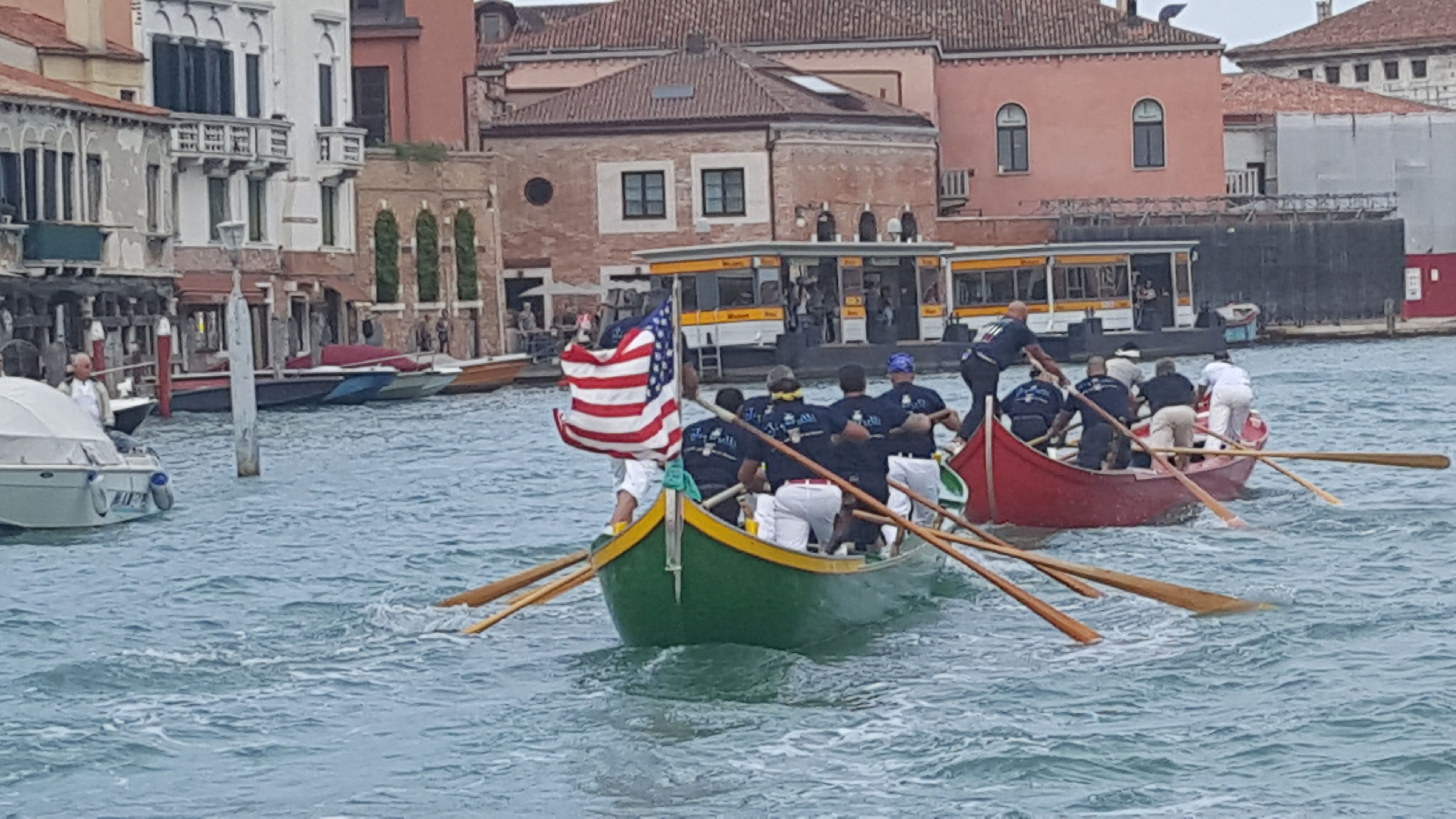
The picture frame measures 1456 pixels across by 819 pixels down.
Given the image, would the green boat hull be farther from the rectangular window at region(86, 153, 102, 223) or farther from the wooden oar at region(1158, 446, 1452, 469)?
the rectangular window at region(86, 153, 102, 223)

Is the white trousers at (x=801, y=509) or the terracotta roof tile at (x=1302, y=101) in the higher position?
the terracotta roof tile at (x=1302, y=101)

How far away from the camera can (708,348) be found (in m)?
48.2

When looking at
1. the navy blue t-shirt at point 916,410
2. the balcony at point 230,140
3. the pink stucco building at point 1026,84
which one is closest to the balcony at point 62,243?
the balcony at point 230,140

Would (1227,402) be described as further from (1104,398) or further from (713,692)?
(713,692)

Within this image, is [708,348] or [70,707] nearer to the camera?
[70,707]

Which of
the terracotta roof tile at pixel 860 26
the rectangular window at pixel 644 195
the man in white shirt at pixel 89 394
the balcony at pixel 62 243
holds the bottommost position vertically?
the man in white shirt at pixel 89 394

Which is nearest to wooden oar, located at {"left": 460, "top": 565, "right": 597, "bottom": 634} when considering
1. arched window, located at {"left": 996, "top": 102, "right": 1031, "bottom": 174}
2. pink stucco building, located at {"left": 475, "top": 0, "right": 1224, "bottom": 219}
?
pink stucco building, located at {"left": 475, "top": 0, "right": 1224, "bottom": 219}

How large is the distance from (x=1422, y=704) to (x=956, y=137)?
55572mm

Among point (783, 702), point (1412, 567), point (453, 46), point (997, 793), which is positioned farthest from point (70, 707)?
point (453, 46)

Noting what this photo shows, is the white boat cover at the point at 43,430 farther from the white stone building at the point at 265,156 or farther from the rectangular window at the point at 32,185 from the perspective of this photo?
the white stone building at the point at 265,156

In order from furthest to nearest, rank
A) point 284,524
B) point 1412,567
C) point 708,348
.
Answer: point 708,348 < point 284,524 < point 1412,567

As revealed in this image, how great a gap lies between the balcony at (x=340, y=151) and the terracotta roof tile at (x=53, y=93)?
627 cm

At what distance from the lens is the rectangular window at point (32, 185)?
4144cm

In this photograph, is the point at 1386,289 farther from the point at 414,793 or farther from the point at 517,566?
the point at 414,793
